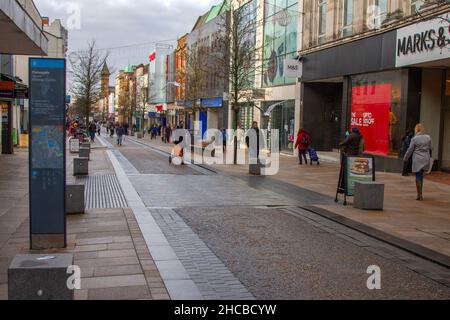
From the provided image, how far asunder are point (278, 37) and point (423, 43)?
16.3m

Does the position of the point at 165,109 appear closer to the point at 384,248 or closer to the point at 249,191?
the point at 249,191

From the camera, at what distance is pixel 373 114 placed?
2250cm

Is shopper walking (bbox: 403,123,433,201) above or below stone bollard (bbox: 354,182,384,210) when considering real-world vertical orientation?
above

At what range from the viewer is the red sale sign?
2159 centimetres

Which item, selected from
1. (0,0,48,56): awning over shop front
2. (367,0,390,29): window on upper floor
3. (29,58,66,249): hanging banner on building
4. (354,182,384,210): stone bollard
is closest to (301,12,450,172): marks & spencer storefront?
(367,0,390,29): window on upper floor

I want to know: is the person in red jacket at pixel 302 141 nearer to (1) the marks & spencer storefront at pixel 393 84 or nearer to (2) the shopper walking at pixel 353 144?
(1) the marks & spencer storefront at pixel 393 84

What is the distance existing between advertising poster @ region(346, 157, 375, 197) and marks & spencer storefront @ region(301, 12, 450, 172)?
663cm

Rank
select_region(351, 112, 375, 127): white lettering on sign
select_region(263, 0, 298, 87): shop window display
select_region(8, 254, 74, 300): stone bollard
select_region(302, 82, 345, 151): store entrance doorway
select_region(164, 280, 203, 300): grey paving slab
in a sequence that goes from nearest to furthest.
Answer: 1. select_region(8, 254, 74, 300): stone bollard
2. select_region(164, 280, 203, 300): grey paving slab
3. select_region(351, 112, 375, 127): white lettering on sign
4. select_region(302, 82, 345, 151): store entrance doorway
5. select_region(263, 0, 298, 87): shop window display

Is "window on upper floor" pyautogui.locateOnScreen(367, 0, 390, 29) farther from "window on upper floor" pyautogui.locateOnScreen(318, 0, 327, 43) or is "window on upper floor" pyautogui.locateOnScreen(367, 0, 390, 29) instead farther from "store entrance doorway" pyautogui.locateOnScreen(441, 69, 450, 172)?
"window on upper floor" pyautogui.locateOnScreen(318, 0, 327, 43)

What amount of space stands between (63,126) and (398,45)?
617 inches

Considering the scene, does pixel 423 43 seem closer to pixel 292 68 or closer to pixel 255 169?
pixel 255 169

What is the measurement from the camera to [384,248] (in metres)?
8.13

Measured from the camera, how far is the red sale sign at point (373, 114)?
21.6 meters

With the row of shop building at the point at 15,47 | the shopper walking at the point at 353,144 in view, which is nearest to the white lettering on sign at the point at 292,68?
the row of shop building at the point at 15,47
